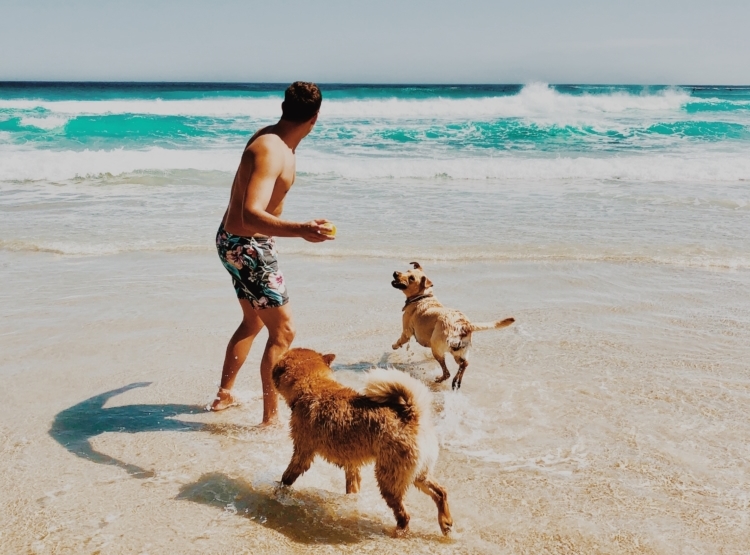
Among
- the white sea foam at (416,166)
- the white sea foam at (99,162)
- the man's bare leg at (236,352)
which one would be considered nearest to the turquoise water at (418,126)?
the white sea foam at (99,162)

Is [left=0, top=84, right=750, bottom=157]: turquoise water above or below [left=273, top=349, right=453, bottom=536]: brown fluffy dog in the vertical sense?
above

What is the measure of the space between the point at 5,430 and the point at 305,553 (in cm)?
227

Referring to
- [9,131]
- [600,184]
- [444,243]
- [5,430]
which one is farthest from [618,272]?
[9,131]

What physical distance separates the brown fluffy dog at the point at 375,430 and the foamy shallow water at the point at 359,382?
0.28 metres

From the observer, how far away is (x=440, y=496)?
2.88 meters

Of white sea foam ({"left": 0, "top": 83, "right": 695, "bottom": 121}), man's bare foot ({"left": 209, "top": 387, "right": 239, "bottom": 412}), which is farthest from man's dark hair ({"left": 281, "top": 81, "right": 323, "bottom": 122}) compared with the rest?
white sea foam ({"left": 0, "top": 83, "right": 695, "bottom": 121})

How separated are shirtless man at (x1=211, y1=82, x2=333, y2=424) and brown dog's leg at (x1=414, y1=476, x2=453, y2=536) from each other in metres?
1.27

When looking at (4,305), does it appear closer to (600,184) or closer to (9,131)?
(600,184)

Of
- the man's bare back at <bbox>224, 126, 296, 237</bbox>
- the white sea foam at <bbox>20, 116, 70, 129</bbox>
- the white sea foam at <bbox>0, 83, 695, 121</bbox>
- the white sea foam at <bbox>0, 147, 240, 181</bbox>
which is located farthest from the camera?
the white sea foam at <bbox>0, 83, 695, 121</bbox>

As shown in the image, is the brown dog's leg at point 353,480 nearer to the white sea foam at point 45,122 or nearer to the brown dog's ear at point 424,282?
the brown dog's ear at point 424,282

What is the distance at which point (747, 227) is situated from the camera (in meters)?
9.61

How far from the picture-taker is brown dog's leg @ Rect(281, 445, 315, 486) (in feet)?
10.2

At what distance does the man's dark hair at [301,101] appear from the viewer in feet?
11.3

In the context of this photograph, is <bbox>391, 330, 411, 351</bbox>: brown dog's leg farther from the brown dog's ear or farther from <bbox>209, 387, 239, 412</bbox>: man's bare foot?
<bbox>209, 387, 239, 412</bbox>: man's bare foot
